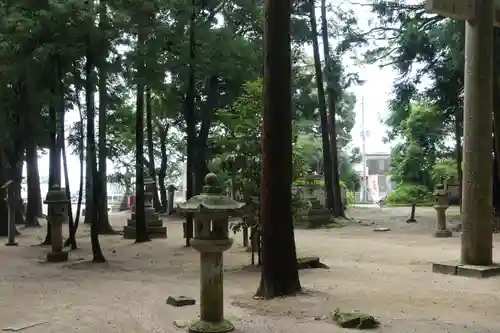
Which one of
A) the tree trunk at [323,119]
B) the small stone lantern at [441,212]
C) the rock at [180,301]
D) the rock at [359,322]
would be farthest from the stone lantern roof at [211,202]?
the tree trunk at [323,119]

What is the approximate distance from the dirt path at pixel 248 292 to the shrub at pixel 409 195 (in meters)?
23.9

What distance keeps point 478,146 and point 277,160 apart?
3.91 meters

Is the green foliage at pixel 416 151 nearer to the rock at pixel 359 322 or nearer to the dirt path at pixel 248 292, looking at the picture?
the dirt path at pixel 248 292

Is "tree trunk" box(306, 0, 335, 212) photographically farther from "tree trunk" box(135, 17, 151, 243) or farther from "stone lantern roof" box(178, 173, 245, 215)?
"stone lantern roof" box(178, 173, 245, 215)

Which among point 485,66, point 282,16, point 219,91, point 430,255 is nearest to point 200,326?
point 282,16

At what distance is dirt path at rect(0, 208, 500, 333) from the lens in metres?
6.30

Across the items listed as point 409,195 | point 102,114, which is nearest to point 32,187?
point 102,114

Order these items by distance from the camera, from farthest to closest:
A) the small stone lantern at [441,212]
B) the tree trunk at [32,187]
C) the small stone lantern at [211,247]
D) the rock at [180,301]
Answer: the tree trunk at [32,187]
the small stone lantern at [441,212]
the rock at [180,301]
the small stone lantern at [211,247]

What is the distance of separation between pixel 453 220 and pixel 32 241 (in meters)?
15.1

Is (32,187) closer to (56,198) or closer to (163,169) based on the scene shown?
(163,169)

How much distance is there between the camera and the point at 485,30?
31.8 feet

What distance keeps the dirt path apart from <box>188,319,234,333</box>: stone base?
23 centimetres

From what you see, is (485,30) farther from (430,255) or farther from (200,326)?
(200,326)

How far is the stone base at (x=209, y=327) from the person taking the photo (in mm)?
5703
